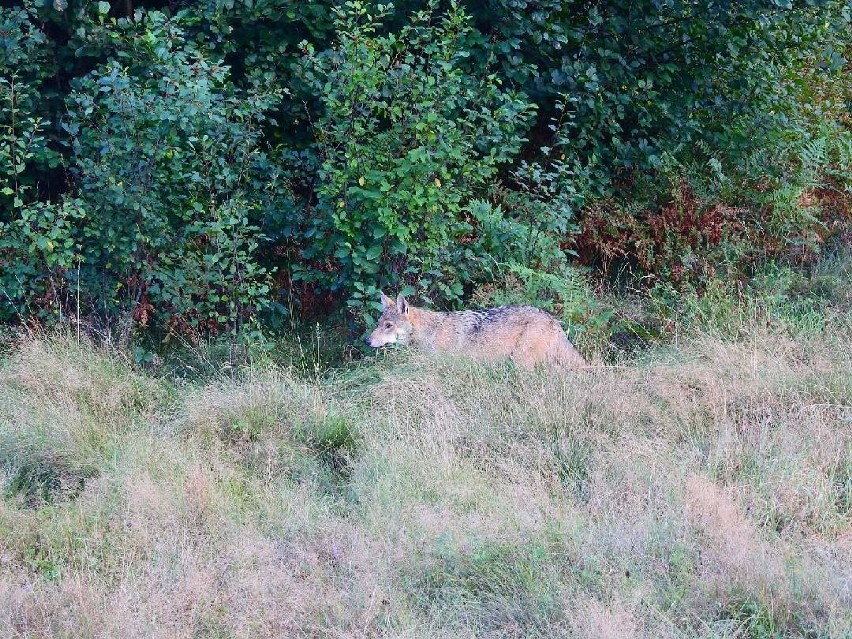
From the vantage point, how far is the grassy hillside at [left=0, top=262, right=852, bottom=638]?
520cm

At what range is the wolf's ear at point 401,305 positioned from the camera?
372 inches

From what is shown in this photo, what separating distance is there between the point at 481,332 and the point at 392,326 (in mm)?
865

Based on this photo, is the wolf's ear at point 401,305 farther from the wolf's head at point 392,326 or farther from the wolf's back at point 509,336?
the wolf's back at point 509,336

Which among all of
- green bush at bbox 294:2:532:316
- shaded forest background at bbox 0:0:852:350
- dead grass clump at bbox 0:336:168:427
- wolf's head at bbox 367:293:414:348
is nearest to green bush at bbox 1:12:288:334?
shaded forest background at bbox 0:0:852:350

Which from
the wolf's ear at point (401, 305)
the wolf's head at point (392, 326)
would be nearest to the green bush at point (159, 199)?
the wolf's head at point (392, 326)

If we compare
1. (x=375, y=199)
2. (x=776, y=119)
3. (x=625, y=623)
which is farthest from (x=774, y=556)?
(x=776, y=119)

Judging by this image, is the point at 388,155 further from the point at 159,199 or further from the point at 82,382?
the point at 82,382

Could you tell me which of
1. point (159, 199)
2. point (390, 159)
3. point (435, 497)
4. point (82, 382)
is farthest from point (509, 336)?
point (82, 382)

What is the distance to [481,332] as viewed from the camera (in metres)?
9.59

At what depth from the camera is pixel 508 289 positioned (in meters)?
10.5

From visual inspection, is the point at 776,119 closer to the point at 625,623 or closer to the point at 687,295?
the point at 687,295

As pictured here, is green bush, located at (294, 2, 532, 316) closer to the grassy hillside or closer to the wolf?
the wolf

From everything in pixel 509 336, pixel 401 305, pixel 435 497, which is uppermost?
pixel 401 305

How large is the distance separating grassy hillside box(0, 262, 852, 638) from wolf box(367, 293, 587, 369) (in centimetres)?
72
